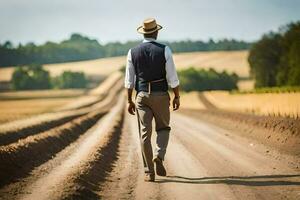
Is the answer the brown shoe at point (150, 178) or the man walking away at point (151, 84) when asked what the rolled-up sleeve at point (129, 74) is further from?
the brown shoe at point (150, 178)

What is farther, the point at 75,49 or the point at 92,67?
the point at 75,49

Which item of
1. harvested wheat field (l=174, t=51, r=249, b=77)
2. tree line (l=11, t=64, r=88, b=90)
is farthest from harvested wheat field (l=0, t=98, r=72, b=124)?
harvested wheat field (l=174, t=51, r=249, b=77)

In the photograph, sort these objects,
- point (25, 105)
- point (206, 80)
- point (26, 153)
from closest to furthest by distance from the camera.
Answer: point (26, 153) < point (25, 105) < point (206, 80)

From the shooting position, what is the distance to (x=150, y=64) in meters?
8.68

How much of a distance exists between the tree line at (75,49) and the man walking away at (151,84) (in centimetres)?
12509

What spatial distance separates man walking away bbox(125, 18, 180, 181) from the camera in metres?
8.66

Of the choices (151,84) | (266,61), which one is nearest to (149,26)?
(151,84)

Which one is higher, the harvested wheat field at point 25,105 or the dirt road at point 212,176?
the dirt road at point 212,176

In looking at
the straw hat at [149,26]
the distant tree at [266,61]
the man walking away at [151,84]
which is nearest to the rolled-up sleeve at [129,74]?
the man walking away at [151,84]

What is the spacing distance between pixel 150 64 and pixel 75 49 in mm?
167695

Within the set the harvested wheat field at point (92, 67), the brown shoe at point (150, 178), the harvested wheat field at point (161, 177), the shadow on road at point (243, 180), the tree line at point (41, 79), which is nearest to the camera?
the harvested wheat field at point (161, 177)

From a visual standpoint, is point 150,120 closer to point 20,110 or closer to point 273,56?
point 20,110

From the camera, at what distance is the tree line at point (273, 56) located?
75188 millimetres

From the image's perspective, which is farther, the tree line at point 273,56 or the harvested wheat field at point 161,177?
the tree line at point 273,56
